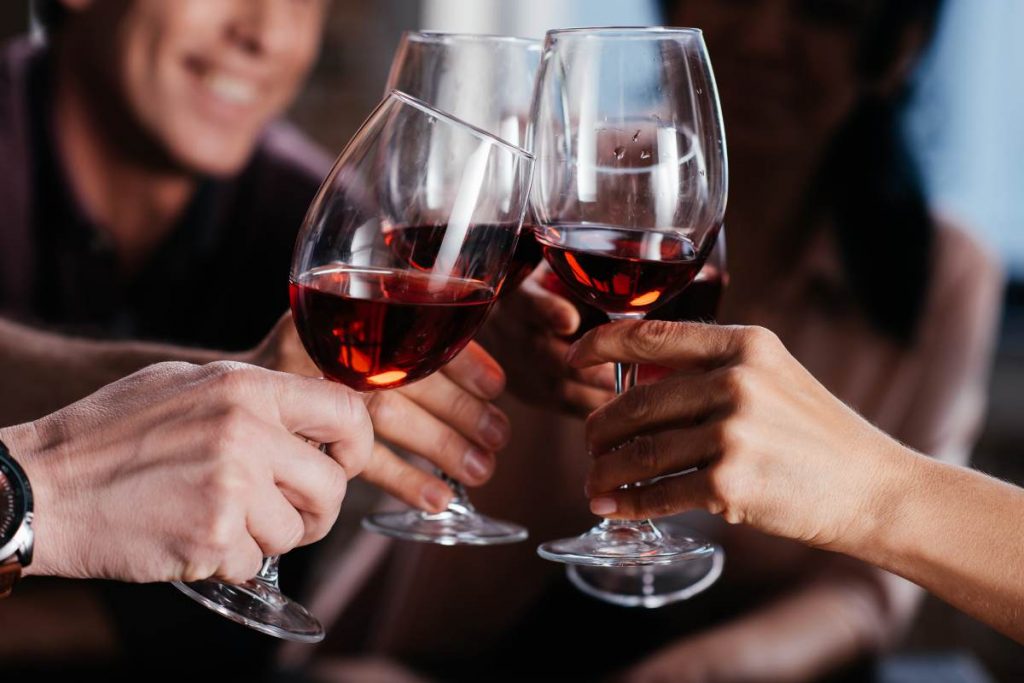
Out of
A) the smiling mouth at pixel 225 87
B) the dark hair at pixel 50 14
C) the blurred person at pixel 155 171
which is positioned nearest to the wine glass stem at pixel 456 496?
the blurred person at pixel 155 171

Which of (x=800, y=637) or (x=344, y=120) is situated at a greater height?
(x=344, y=120)

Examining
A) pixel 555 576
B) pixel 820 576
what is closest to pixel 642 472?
pixel 555 576

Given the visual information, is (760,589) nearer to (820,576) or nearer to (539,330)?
(820,576)

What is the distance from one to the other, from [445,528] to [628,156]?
0.39 metres

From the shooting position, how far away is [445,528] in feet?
3.34

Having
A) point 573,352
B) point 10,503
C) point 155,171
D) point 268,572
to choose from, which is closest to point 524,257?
point 573,352


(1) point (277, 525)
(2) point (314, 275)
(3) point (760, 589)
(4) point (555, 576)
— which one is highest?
(2) point (314, 275)

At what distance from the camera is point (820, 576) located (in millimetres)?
1966

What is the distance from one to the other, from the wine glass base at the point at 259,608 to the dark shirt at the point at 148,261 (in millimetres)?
1407

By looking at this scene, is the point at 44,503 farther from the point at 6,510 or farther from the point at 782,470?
the point at 782,470

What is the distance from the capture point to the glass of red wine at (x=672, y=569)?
1001 mm

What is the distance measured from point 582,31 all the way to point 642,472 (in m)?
0.32

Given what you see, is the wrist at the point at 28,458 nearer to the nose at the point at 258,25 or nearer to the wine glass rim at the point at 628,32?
the wine glass rim at the point at 628,32

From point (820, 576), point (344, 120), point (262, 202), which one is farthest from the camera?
point (344, 120)
